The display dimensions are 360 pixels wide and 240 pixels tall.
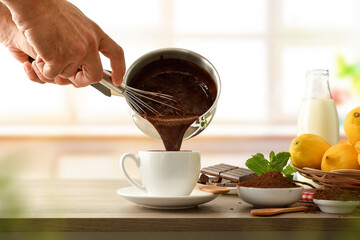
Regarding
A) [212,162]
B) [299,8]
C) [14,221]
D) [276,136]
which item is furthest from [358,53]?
[14,221]

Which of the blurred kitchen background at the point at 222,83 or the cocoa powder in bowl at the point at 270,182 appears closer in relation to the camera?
the cocoa powder in bowl at the point at 270,182

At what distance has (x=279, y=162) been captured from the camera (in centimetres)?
90

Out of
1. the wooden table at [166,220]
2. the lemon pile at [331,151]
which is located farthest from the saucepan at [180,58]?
the wooden table at [166,220]

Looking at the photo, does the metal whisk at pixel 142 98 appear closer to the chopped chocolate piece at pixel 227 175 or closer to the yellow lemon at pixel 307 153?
the chopped chocolate piece at pixel 227 175

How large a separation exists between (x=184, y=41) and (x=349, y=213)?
7.42ft

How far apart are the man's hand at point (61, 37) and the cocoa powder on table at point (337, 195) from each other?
450 millimetres

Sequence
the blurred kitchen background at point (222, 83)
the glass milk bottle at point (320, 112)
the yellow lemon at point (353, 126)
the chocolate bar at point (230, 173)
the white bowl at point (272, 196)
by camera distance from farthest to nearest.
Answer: the blurred kitchen background at point (222, 83) < the glass milk bottle at point (320, 112) < the chocolate bar at point (230, 173) < the yellow lemon at point (353, 126) < the white bowl at point (272, 196)

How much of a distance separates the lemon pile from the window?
1.96 meters

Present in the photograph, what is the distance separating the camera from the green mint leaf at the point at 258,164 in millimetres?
906

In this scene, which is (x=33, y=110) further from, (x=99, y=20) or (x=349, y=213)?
(x=349, y=213)

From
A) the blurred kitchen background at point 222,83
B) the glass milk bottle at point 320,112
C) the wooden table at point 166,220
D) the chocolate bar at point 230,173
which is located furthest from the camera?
the blurred kitchen background at point 222,83

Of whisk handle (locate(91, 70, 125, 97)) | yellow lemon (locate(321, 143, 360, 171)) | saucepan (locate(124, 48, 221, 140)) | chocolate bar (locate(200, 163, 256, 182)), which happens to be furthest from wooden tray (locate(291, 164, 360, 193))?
whisk handle (locate(91, 70, 125, 97))

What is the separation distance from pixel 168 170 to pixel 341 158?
0.32 m

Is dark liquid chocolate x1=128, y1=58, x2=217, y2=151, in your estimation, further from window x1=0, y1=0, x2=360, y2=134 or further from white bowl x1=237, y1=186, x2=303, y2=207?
window x1=0, y1=0, x2=360, y2=134
